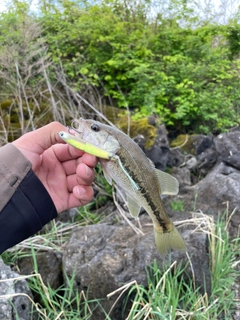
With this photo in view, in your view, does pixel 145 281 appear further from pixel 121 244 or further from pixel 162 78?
pixel 162 78

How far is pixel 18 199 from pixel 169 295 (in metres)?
1.07

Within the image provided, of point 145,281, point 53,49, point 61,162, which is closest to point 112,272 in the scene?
point 145,281

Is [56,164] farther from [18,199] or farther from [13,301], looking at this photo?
[13,301]

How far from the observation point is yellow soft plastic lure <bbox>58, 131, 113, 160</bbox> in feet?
3.73

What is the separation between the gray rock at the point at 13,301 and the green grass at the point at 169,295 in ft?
0.30

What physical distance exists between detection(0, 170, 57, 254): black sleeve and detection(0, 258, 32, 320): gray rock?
21.4 inches

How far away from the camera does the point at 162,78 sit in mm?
5348

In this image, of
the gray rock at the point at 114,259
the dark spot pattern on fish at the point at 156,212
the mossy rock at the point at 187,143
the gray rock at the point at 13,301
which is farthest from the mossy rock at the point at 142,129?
the dark spot pattern on fish at the point at 156,212

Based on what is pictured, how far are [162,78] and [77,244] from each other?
344 centimetres

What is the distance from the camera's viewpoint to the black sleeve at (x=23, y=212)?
155 centimetres

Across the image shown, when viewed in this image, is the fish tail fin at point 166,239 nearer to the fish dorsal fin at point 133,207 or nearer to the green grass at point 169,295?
the fish dorsal fin at point 133,207

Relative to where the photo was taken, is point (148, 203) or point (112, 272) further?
point (112, 272)

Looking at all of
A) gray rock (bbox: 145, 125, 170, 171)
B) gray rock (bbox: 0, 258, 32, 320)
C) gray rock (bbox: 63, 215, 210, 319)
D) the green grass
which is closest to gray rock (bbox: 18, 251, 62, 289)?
the green grass

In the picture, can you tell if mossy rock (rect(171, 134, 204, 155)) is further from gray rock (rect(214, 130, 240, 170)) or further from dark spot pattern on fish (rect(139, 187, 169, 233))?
dark spot pattern on fish (rect(139, 187, 169, 233))
